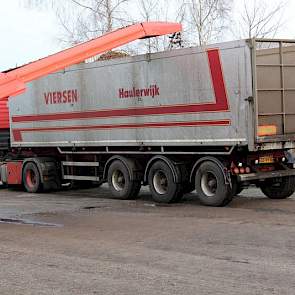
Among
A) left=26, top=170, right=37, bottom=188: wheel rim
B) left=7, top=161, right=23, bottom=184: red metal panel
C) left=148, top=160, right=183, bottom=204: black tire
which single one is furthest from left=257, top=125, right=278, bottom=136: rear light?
left=7, top=161, right=23, bottom=184: red metal panel

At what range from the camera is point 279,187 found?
1484 centimetres

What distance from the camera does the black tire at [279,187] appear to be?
47.9 ft

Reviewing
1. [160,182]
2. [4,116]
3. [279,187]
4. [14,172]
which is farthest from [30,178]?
[279,187]

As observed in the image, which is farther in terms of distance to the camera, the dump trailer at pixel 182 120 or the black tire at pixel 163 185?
the black tire at pixel 163 185

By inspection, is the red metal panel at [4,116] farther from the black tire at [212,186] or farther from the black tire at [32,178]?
the black tire at [212,186]

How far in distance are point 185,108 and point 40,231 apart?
4559 mm

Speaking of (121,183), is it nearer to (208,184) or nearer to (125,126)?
(125,126)

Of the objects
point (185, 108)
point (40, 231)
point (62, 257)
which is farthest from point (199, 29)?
point (62, 257)

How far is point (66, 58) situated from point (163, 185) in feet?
12.5

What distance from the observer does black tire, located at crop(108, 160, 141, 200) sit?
15.6 meters

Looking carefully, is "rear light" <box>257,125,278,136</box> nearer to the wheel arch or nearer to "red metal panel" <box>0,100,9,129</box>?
the wheel arch

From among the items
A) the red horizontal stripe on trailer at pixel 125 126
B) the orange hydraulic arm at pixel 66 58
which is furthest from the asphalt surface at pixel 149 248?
the orange hydraulic arm at pixel 66 58

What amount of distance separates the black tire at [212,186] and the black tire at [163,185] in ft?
2.34

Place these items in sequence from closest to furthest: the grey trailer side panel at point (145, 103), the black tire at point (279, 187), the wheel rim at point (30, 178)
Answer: the grey trailer side panel at point (145, 103), the black tire at point (279, 187), the wheel rim at point (30, 178)
